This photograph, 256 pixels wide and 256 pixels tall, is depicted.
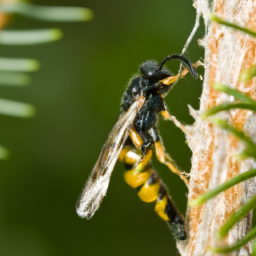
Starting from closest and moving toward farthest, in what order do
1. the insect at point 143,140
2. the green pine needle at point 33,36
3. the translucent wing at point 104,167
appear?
the green pine needle at point 33,36
the translucent wing at point 104,167
the insect at point 143,140

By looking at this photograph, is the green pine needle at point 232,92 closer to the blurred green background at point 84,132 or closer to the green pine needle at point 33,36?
the green pine needle at point 33,36

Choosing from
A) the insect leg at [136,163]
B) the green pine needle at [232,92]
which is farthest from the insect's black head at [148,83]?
the green pine needle at [232,92]

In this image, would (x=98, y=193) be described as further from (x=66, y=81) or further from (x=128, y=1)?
(x=128, y=1)

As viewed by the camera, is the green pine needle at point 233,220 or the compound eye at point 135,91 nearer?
the green pine needle at point 233,220

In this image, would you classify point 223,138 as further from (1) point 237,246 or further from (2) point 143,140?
(2) point 143,140

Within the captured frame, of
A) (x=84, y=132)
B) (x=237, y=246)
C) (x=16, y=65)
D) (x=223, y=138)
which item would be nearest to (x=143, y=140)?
(x=16, y=65)

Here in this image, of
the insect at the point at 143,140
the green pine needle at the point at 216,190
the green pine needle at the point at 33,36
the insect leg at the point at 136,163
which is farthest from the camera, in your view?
the insect leg at the point at 136,163

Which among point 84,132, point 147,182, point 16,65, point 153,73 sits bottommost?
point 84,132

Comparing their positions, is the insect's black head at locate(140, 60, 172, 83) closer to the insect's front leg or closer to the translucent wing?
the translucent wing

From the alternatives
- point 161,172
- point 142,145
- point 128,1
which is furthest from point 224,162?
point 128,1
